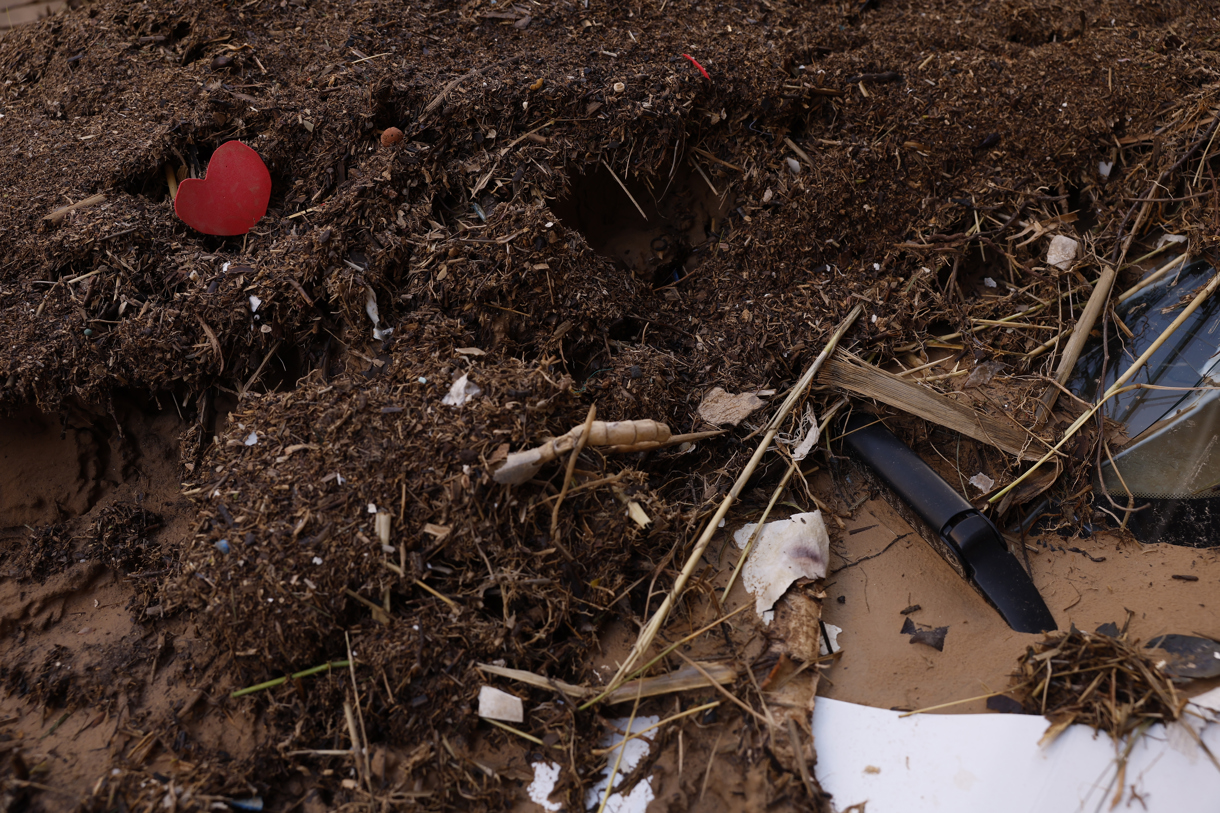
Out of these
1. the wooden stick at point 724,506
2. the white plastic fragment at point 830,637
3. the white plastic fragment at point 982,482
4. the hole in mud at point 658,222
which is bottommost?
the white plastic fragment at point 830,637

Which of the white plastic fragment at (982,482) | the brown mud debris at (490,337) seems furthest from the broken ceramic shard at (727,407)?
the white plastic fragment at (982,482)

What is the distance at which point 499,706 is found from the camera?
2029mm

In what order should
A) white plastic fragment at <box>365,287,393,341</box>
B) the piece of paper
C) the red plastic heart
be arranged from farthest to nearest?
the red plastic heart → white plastic fragment at <box>365,287,393,341</box> → the piece of paper

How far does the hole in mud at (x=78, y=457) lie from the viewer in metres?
2.62

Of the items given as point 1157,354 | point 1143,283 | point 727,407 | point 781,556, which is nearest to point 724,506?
point 781,556

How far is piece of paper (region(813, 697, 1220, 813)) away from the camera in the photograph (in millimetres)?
1782

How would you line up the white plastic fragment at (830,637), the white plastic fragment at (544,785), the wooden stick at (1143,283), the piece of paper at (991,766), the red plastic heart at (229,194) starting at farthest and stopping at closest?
the wooden stick at (1143,283), the red plastic heart at (229,194), the white plastic fragment at (830,637), the white plastic fragment at (544,785), the piece of paper at (991,766)

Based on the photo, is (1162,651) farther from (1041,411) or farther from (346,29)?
(346,29)

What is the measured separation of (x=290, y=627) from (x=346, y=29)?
2609 mm

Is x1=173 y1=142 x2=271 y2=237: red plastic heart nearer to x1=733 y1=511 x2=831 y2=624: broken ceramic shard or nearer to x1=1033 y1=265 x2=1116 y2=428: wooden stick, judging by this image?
x1=733 y1=511 x2=831 y2=624: broken ceramic shard

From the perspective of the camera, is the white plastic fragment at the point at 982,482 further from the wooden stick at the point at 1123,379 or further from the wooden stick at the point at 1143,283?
the wooden stick at the point at 1143,283

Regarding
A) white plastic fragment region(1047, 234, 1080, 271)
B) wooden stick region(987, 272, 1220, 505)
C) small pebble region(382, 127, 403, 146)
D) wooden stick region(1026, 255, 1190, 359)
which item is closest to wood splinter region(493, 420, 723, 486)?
wooden stick region(987, 272, 1220, 505)

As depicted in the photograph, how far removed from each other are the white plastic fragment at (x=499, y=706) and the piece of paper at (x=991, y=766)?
902 millimetres

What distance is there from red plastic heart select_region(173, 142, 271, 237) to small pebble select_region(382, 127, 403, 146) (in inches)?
19.0
